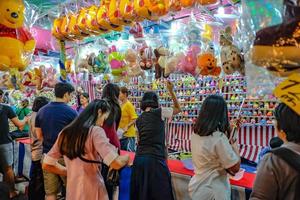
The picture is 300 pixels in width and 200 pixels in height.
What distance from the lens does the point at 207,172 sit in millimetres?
2062

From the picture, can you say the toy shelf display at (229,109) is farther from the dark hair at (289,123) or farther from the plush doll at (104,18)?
the dark hair at (289,123)

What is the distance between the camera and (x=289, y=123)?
1.24 meters

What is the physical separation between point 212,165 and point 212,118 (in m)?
0.30

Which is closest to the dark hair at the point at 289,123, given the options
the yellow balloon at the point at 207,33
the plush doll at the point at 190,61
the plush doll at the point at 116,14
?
the plush doll at the point at 190,61

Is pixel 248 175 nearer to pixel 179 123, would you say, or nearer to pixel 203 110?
pixel 203 110

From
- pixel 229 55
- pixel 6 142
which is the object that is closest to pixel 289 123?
pixel 229 55

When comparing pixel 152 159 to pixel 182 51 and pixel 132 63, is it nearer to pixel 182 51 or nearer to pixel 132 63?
pixel 182 51

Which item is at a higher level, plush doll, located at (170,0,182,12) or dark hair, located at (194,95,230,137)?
plush doll, located at (170,0,182,12)

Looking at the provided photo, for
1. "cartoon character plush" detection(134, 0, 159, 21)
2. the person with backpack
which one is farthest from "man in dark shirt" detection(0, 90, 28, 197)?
the person with backpack

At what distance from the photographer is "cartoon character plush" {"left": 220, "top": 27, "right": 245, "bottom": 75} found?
217cm

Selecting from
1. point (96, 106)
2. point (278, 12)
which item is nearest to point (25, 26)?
point (96, 106)

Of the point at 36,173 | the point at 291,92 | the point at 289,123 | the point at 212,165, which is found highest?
the point at 291,92

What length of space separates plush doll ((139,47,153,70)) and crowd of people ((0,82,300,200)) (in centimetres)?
36

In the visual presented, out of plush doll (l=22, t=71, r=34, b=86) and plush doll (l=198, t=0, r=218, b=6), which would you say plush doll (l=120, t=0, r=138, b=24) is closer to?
plush doll (l=198, t=0, r=218, b=6)
